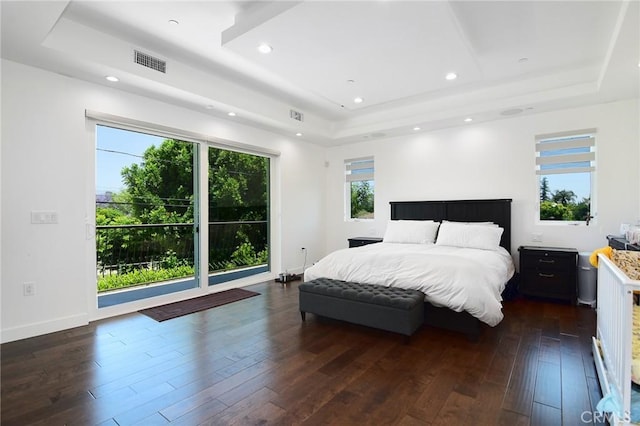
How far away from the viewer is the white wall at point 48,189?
3004 mm

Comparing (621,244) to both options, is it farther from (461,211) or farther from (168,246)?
(168,246)

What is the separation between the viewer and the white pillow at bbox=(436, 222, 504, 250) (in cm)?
426

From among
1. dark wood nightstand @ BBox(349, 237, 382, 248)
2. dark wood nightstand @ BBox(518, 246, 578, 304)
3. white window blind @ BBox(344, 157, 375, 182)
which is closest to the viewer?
dark wood nightstand @ BBox(518, 246, 578, 304)

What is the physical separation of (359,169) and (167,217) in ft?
12.1

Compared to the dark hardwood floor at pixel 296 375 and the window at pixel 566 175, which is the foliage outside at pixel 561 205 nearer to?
the window at pixel 566 175

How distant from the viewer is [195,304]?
412cm

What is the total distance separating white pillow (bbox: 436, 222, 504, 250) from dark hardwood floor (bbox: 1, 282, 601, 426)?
1120 millimetres

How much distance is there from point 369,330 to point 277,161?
3.58 metres

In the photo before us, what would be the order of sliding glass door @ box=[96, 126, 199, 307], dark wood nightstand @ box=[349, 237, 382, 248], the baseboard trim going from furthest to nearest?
1. dark wood nightstand @ box=[349, 237, 382, 248]
2. sliding glass door @ box=[96, 126, 199, 307]
3. the baseboard trim

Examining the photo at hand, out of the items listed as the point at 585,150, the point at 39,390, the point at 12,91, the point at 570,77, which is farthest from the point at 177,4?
the point at 585,150

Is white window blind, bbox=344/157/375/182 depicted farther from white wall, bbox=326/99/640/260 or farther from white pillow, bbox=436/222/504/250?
white pillow, bbox=436/222/504/250

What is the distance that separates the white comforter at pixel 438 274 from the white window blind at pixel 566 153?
1.67 metres

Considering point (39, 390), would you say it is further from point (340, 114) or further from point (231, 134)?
point (340, 114)

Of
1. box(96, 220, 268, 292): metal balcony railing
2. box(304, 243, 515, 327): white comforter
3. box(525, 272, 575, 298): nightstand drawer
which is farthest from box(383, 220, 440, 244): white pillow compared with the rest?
box(96, 220, 268, 292): metal balcony railing
